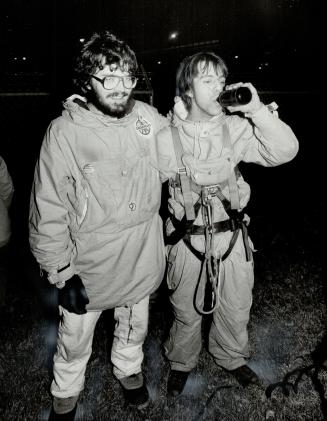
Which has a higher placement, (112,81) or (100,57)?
(100,57)

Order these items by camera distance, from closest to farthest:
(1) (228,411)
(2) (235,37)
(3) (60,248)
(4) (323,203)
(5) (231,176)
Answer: (3) (60,248)
(5) (231,176)
(1) (228,411)
(4) (323,203)
(2) (235,37)

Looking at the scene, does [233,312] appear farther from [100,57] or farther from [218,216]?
[100,57]

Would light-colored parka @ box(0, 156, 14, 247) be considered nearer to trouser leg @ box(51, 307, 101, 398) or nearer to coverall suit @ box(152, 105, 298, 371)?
Result: trouser leg @ box(51, 307, 101, 398)

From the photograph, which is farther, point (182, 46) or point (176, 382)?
point (182, 46)

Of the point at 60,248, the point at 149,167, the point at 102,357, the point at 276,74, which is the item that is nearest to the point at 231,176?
the point at 149,167

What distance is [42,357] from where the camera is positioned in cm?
340

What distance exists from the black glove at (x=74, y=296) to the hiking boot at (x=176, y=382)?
1.20 metres

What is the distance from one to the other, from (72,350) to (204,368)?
1.34 m

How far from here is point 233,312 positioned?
274 cm

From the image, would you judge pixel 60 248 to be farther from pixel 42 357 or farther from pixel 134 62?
pixel 42 357

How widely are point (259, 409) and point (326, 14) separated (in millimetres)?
26284

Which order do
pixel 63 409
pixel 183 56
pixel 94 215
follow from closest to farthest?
pixel 94 215, pixel 63 409, pixel 183 56

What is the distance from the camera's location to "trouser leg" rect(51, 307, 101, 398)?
2471 mm

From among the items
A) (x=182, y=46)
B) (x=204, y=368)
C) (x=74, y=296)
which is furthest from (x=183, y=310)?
(x=182, y=46)
